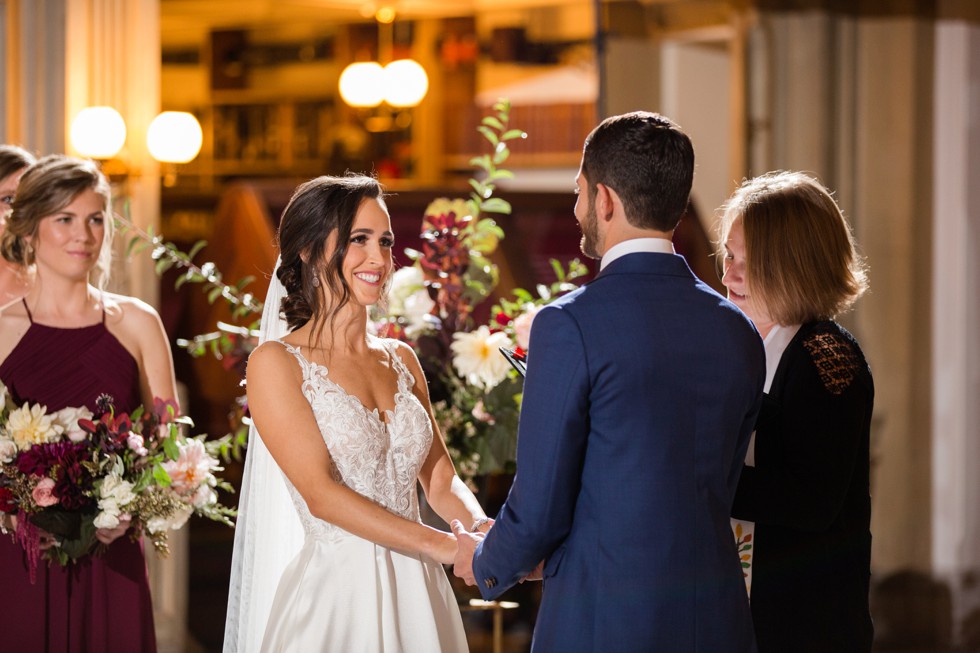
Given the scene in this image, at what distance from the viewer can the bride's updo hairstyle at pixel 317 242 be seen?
8.44 feet

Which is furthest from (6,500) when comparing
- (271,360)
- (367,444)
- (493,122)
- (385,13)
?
(385,13)

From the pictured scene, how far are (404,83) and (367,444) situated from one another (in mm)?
7033

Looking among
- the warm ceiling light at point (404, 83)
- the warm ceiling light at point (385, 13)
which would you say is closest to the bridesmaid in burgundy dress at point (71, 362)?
the warm ceiling light at point (404, 83)

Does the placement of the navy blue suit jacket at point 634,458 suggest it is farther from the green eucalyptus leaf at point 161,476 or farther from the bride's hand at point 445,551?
the green eucalyptus leaf at point 161,476

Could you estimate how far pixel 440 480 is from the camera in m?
2.80

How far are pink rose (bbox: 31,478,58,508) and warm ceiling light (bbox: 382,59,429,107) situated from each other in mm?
6771

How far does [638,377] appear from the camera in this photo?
198 centimetres

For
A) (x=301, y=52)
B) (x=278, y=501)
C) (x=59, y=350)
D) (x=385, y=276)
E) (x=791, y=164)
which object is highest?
(x=301, y=52)

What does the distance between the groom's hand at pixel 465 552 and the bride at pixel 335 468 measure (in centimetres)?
4

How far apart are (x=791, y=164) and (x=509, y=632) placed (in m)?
2.81

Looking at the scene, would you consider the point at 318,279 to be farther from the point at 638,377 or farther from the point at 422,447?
the point at 638,377

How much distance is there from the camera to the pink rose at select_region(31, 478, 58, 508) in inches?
110

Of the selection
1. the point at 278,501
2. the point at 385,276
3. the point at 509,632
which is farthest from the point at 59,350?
the point at 509,632

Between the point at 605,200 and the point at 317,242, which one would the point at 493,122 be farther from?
the point at 605,200
